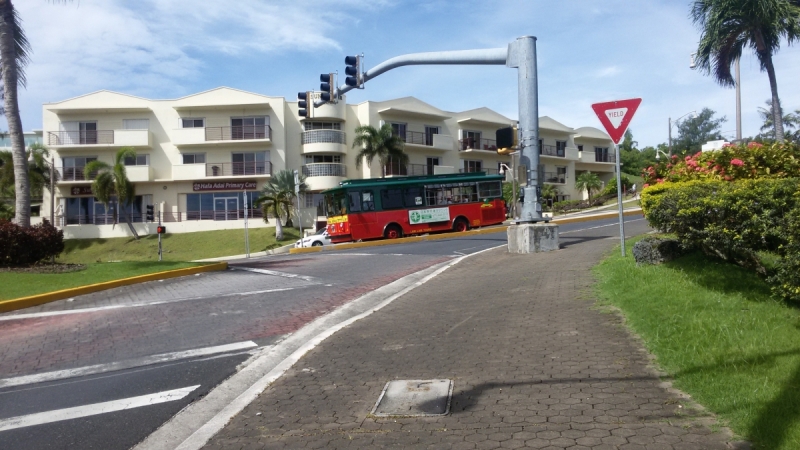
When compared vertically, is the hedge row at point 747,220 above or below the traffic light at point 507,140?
below

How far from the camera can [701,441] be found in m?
4.21

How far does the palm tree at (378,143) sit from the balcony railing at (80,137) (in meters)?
17.8

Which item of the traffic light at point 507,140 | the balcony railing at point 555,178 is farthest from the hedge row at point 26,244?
the balcony railing at point 555,178

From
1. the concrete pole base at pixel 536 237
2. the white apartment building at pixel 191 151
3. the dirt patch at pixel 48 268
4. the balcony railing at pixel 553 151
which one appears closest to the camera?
the dirt patch at pixel 48 268

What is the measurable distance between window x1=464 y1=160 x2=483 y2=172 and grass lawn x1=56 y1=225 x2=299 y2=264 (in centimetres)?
1757

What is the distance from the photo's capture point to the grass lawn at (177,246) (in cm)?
4156

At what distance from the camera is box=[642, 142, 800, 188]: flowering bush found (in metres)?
9.25

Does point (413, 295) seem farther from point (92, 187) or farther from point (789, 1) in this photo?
point (92, 187)

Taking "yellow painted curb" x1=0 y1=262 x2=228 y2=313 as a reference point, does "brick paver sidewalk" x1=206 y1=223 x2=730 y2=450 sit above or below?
below

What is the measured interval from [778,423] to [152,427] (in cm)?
467

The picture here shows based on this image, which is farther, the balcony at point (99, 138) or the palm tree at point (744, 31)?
the balcony at point (99, 138)

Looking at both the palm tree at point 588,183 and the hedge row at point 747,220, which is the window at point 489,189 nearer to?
the hedge row at point 747,220

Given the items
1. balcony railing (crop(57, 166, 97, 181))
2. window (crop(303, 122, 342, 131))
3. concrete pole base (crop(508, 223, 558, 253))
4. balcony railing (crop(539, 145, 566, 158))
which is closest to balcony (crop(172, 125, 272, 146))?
window (crop(303, 122, 342, 131))

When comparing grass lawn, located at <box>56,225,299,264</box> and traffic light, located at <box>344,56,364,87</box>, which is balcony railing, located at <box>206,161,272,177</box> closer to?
grass lawn, located at <box>56,225,299,264</box>
